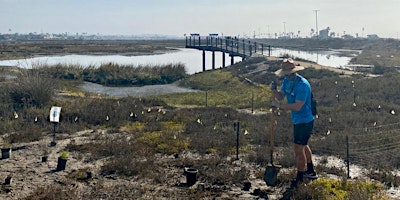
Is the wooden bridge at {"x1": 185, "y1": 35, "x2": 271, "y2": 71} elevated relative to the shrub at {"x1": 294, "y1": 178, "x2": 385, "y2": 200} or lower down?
elevated

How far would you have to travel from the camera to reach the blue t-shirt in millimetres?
6434

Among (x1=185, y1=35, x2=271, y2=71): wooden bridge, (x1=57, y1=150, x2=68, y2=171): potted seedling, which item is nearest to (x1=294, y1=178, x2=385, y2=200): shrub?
(x1=57, y1=150, x2=68, y2=171): potted seedling

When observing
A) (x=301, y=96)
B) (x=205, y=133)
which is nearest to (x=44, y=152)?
(x=205, y=133)

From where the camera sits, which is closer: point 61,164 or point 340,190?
point 340,190

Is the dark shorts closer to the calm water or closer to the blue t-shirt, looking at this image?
the blue t-shirt

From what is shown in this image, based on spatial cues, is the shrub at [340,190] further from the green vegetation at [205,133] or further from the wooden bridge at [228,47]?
the wooden bridge at [228,47]

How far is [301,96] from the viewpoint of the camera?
6.41m

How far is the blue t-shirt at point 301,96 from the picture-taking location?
21.1 feet

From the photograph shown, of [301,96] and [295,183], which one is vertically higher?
[301,96]

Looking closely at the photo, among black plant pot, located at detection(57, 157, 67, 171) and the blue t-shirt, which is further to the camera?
black plant pot, located at detection(57, 157, 67, 171)

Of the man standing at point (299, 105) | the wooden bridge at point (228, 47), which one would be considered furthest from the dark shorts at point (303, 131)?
the wooden bridge at point (228, 47)

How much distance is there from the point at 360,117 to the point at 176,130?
18.9 feet

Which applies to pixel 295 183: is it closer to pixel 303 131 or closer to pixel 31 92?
pixel 303 131

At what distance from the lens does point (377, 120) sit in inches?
504
